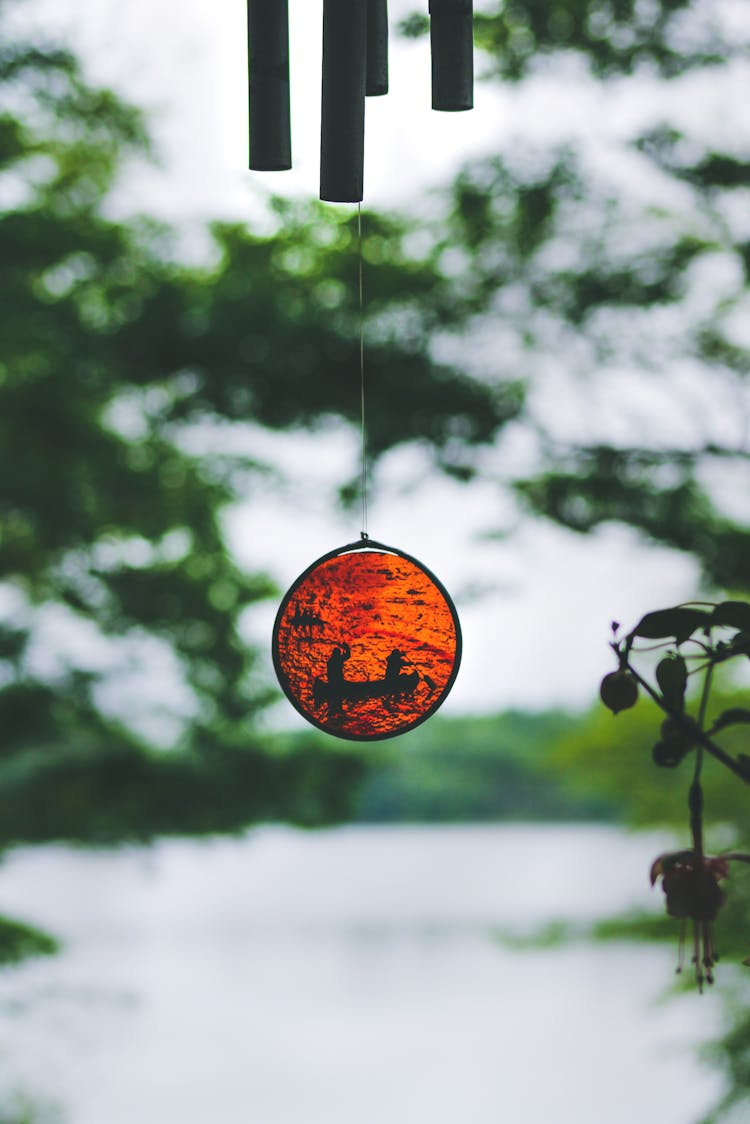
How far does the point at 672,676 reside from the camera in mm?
716

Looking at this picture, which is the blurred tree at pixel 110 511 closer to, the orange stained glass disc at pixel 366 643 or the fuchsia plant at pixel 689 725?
the orange stained glass disc at pixel 366 643

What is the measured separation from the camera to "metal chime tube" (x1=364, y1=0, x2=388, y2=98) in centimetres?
96

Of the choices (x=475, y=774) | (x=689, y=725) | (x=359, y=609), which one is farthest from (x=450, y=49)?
(x=475, y=774)

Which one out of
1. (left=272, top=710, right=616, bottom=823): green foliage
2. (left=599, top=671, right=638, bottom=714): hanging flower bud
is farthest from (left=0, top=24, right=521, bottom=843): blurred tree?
(left=599, top=671, right=638, bottom=714): hanging flower bud

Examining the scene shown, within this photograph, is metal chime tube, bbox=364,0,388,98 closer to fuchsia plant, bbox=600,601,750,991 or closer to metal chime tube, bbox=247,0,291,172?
metal chime tube, bbox=247,0,291,172

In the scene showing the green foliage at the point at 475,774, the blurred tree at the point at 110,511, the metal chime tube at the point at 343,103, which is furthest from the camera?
the green foliage at the point at 475,774

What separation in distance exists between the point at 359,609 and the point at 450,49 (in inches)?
16.5

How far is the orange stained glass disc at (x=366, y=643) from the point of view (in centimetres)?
90

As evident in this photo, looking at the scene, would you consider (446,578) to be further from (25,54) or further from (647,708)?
(25,54)

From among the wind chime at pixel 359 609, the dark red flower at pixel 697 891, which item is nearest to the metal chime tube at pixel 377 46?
the wind chime at pixel 359 609

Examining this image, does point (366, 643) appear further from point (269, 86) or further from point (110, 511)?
point (110, 511)

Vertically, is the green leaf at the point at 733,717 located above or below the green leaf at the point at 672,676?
below

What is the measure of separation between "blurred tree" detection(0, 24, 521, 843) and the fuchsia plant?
6.53 feet

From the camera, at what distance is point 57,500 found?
279 cm
